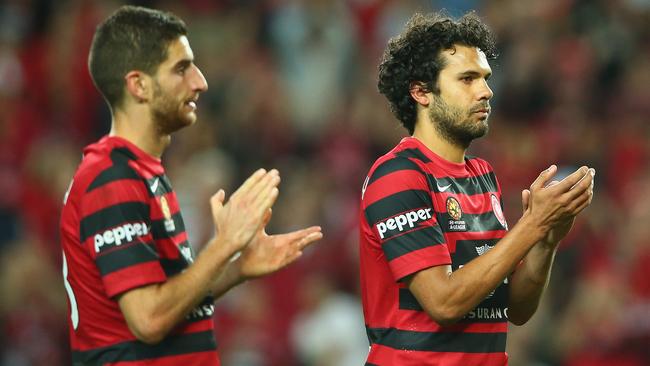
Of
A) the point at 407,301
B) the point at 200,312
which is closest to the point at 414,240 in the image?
the point at 407,301

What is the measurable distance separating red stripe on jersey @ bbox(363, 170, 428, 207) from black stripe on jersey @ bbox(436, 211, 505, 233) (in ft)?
0.44

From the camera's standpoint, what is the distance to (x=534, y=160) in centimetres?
888

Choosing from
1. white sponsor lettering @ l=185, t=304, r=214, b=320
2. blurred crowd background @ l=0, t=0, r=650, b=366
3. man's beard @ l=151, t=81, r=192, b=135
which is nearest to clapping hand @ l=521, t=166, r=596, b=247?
white sponsor lettering @ l=185, t=304, r=214, b=320

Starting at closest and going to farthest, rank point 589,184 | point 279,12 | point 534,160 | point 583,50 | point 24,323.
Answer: point 589,184, point 24,323, point 534,160, point 583,50, point 279,12

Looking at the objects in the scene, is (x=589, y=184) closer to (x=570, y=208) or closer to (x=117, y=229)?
(x=570, y=208)

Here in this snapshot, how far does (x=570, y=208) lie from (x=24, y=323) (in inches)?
198

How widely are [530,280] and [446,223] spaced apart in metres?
0.44

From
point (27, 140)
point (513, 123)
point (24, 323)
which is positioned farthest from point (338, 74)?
point (24, 323)

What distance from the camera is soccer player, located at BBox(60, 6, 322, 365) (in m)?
4.30

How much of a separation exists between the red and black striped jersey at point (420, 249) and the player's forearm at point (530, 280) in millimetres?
96

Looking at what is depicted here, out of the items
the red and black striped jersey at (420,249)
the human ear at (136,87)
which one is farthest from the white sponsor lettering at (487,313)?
the human ear at (136,87)

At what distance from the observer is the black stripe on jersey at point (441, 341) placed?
4.31 m

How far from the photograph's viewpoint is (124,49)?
463 centimetres

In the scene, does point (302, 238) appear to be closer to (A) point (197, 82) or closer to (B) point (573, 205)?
(A) point (197, 82)
